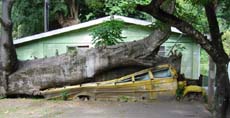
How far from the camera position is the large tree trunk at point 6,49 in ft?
47.1

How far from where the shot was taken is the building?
54.1 ft

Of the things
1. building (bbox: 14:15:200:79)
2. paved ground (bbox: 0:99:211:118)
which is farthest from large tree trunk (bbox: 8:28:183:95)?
building (bbox: 14:15:200:79)

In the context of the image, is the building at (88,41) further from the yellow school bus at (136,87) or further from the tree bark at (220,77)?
the tree bark at (220,77)

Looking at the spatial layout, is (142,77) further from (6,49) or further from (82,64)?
(6,49)

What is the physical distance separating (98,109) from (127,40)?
18.3 feet

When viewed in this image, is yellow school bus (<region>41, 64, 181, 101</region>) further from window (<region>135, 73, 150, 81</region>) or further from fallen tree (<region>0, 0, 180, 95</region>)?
fallen tree (<region>0, 0, 180, 95</region>)

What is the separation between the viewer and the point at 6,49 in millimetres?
14578

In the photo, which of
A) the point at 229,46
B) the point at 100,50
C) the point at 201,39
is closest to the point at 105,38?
the point at 100,50

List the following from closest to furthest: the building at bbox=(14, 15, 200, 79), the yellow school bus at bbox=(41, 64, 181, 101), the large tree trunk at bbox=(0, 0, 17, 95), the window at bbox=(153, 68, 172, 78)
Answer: the yellow school bus at bbox=(41, 64, 181, 101) → the window at bbox=(153, 68, 172, 78) → the large tree trunk at bbox=(0, 0, 17, 95) → the building at bbox=(14, 15, 200, 79)

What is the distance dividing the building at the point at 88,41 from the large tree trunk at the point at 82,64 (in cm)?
176

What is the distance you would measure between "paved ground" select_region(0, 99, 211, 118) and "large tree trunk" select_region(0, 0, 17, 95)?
4.57 ft

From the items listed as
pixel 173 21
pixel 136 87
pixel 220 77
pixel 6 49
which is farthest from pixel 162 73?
pixel 6 49

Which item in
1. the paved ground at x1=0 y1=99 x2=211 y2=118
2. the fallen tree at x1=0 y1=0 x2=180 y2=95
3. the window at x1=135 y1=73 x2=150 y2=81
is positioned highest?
the fallen tree at x1=0 y1=0 x2=180 y2=95

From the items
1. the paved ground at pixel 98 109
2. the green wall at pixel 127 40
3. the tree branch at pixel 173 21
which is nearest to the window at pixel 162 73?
the paved ground at pixel 98 109
